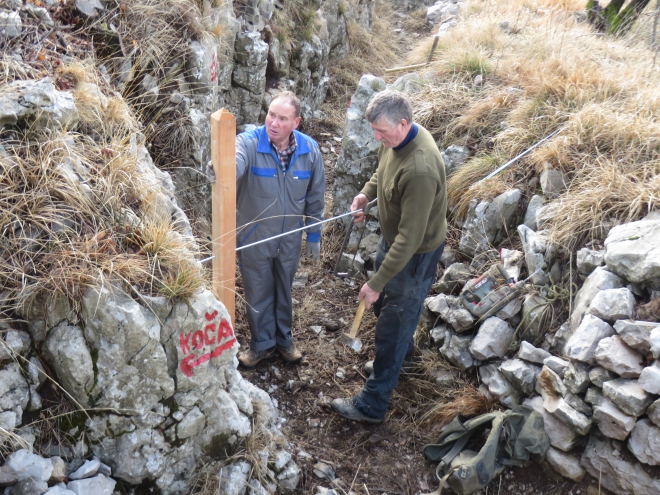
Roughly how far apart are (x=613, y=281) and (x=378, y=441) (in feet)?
6.99

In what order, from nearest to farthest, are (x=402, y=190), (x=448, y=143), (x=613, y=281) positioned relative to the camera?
1. (x=402, y=190)
2. (x=613, y=281)
3. (x=448, y=143)

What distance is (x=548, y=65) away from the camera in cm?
668

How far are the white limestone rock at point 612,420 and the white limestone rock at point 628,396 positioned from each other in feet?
0.12

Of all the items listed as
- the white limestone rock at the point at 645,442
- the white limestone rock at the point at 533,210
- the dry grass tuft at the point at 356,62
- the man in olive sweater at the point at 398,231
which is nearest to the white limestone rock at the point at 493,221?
the white limestone rock at the point at 533,210

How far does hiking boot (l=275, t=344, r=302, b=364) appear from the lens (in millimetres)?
4793

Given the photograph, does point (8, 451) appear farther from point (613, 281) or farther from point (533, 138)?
point (533, 138)

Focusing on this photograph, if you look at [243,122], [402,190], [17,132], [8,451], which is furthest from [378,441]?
[243,122]

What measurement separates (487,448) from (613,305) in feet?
4.38

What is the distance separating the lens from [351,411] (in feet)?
14.0

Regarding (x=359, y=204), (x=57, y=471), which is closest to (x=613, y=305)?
(x=359, y=204)

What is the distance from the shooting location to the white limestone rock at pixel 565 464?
3.65 m

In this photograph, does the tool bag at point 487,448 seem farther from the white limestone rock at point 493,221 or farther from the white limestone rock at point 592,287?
the white limestone rock at point 493,221

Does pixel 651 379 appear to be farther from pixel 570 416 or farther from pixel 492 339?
pixel 492 339

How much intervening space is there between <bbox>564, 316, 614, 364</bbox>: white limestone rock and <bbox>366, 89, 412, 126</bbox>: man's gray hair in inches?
75.3
